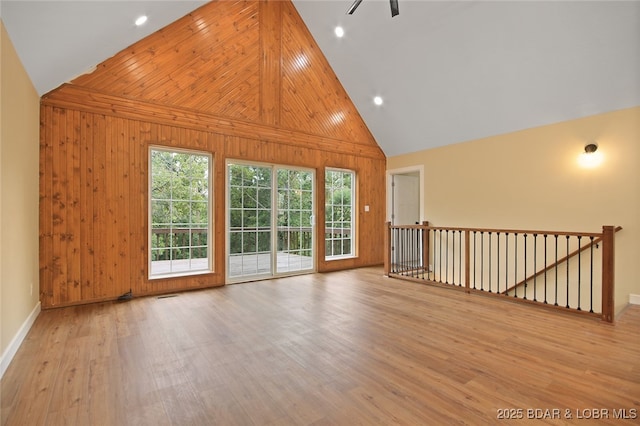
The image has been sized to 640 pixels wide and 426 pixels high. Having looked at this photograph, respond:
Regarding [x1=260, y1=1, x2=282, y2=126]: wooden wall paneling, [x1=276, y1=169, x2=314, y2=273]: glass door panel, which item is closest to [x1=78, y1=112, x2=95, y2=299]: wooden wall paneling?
[x1=260, y1=1, x2=282, y2=126]: wooden wall paneling

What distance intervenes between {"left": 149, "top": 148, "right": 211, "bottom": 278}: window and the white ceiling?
1563 millimetres

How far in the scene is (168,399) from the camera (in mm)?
1883

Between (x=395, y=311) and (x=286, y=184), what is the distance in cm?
311

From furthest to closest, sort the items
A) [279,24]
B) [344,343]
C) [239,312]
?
[279,24]
[239,312]
[344,343]

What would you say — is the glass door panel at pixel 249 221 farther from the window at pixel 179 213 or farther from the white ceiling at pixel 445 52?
the white ceiling at pixel 445 52

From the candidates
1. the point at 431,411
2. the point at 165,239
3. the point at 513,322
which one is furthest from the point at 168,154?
the point at 513,322

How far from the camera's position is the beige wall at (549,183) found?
4039 mm

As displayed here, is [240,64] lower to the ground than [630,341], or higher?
higher

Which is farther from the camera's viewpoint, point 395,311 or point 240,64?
point 240,64

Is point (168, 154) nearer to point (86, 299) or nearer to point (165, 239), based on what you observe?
point (165, 239)

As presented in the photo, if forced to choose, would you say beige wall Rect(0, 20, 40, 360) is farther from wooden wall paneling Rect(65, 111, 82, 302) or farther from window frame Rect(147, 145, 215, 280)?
window frame Rect(147, 145, 215, 280)

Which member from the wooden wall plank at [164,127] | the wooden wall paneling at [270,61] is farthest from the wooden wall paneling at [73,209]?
the wooden wall paneling at [270,61]

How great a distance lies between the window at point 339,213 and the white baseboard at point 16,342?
4419 millimetres

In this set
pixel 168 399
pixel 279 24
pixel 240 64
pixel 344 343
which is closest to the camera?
pixel 168 399
